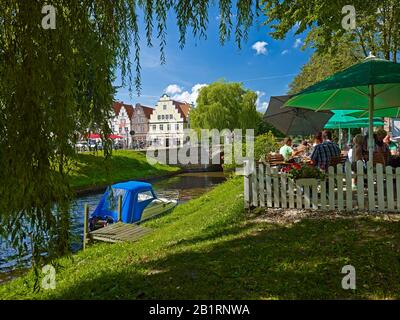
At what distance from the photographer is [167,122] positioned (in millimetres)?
71125

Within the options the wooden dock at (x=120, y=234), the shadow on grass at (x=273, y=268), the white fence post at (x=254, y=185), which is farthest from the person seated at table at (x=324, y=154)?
the wooden dock at (x=120, y=234)

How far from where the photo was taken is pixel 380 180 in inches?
259

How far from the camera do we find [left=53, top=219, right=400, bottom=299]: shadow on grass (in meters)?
3.79

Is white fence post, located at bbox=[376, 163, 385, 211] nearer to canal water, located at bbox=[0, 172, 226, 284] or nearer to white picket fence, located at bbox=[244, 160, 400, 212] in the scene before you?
white picket fence, located at bbox=[244, 160, 400, 212]

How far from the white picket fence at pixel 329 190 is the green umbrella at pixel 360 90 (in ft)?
3.01

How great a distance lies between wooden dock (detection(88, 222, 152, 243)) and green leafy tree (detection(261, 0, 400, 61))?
25.5 feet

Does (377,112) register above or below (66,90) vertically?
above

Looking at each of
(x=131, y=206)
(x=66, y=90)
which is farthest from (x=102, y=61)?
(x=131, y=206)

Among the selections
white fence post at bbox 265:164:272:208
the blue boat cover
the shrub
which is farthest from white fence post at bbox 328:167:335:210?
the shrub

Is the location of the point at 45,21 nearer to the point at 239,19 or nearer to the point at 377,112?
the point at 239,19

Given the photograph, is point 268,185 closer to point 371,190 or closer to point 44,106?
point 371,190

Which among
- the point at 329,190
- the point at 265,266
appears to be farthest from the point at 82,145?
the point at 329,190

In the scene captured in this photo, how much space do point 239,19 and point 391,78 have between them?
9.88 feet
